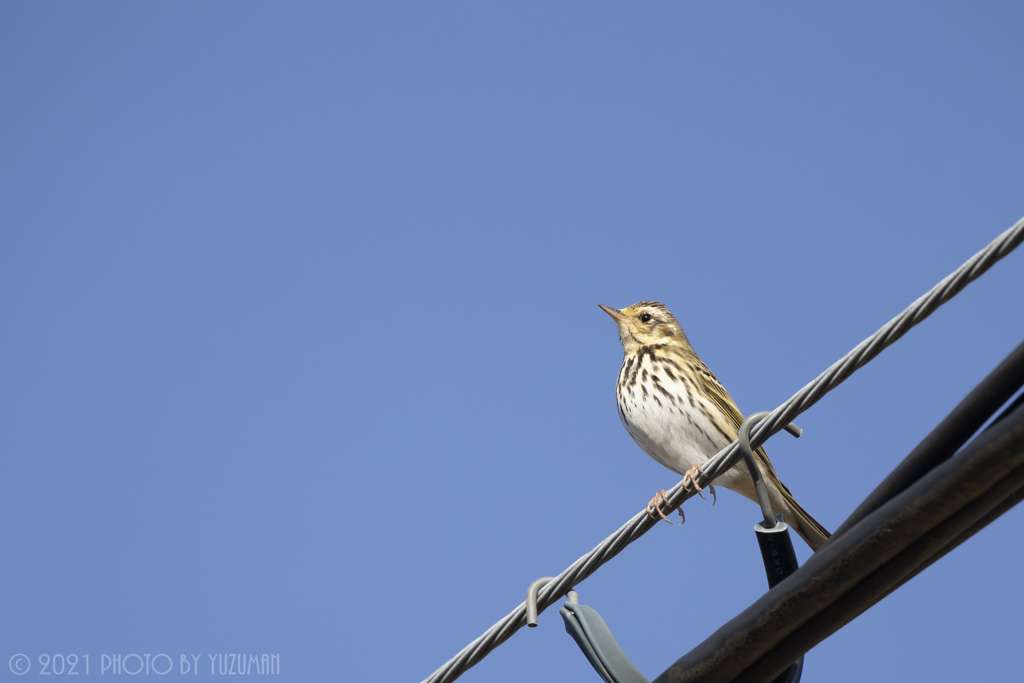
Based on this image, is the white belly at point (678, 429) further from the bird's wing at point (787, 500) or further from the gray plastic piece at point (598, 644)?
the gray plastic piece at point (598, 644)

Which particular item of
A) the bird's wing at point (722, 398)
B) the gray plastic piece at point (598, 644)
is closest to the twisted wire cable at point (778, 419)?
the gray plastic piece at point (598, 644)

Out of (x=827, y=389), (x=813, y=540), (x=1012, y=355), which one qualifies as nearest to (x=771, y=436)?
(x=827, y=389)

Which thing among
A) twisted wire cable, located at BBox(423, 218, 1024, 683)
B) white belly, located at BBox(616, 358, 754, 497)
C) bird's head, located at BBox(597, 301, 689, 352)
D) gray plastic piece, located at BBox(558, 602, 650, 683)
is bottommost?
gray plastic piece, located at BBox(558, 602, 650, 683)

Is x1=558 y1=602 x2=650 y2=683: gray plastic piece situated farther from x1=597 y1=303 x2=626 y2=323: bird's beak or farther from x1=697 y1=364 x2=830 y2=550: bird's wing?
x1=597 y1=303 x2=626 y2=323: bird's beak

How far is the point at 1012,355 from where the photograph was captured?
8.35 feet

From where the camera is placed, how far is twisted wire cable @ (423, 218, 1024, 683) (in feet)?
9.79

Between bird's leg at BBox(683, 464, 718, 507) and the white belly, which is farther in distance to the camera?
the white belly

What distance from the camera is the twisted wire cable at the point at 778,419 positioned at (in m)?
2.98

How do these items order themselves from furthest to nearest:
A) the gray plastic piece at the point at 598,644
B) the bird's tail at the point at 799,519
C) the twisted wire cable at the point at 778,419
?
the bird's tail at the point at 799,519 → the gray plastic piece at the point at 598,644 → the twisted wire cable at the point at 778,419

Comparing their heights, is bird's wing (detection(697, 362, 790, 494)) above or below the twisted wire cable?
above

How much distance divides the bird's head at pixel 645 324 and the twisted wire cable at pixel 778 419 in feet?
14.5

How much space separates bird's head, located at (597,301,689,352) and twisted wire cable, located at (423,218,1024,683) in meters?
4.42

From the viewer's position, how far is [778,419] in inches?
137

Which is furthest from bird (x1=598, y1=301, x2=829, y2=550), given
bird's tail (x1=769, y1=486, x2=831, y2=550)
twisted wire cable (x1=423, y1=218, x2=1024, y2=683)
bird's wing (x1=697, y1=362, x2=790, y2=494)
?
twisted wire cable (x1=423, y1=218, x2=1024, y2=683)
